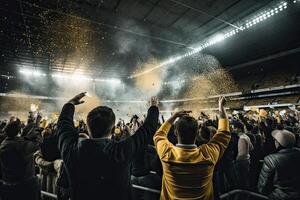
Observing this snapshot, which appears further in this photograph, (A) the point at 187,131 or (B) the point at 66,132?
(A) the point at 187,131

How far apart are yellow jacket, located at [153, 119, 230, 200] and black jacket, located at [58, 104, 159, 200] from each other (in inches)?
15.4

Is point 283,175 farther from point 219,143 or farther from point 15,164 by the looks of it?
point 15,164

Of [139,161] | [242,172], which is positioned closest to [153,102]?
[139,161]

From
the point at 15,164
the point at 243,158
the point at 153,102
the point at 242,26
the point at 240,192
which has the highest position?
the point at 242,26

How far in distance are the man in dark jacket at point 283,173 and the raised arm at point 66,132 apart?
245cm

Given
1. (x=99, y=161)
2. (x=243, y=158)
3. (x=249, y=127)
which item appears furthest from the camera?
(x=249, y=127)

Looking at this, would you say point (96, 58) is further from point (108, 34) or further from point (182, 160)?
point (182, 160)

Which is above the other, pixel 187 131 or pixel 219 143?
pixel 187 131

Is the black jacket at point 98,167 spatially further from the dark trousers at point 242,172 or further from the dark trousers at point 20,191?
the dark trousers at point 242,172

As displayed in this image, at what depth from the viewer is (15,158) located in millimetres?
2828

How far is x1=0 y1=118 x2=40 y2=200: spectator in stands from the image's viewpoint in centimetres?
281

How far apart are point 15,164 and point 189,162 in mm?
2657

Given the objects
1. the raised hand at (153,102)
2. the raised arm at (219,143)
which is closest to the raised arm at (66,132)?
the raised hand at (153,102)

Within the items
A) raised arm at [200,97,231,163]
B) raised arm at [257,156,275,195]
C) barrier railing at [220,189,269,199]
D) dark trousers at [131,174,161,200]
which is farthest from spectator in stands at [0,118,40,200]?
raised arm at [257,156,275,195]
